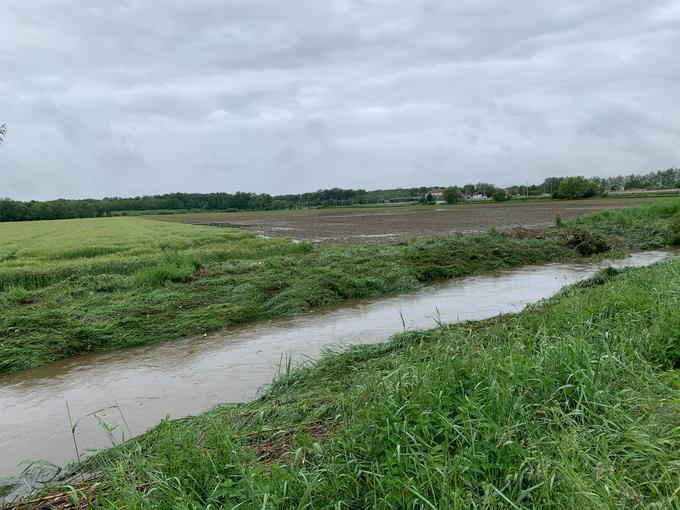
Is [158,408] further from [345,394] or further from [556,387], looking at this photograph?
[556,387]

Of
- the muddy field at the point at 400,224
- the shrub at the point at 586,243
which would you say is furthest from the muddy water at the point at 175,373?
the muddy field at the point at 400,224

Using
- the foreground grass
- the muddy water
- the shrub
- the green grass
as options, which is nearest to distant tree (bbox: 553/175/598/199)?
the green grass

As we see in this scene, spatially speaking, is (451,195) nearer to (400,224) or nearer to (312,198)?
(312,198)

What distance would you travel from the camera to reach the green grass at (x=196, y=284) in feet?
30.1

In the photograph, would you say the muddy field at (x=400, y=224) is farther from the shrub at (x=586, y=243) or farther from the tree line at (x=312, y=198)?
the tree line at (x=312, y=198)

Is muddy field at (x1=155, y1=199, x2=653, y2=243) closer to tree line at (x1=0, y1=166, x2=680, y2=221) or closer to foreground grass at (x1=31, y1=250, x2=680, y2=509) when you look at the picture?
foreground grass at (x1=31, y1=250, x2=680, y2=509)

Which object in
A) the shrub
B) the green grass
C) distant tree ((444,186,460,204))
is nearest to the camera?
the green grass

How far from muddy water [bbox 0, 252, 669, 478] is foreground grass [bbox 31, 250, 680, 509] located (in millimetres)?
1513

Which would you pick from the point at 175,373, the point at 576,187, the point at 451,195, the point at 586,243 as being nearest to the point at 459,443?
the point at 175,373

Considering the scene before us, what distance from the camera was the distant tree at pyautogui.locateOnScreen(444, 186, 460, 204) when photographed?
11162 centimetres

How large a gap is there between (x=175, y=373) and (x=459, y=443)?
5841mm

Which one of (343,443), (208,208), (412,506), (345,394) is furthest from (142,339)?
(208,208)

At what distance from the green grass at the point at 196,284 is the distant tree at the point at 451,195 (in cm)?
9279

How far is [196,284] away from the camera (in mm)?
12641
